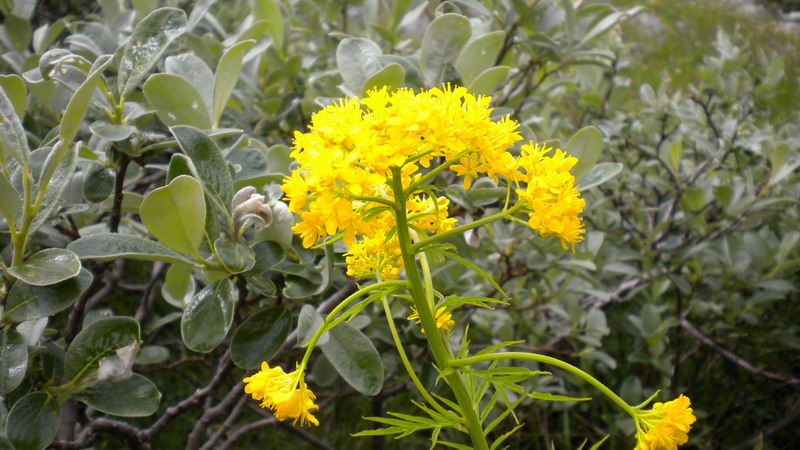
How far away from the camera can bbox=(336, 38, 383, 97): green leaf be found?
1256 millimetres

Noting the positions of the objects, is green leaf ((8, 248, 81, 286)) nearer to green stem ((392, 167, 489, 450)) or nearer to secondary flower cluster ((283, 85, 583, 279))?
secondary flower cluster ((283, 85, 583, 279))

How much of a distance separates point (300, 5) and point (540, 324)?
122cm

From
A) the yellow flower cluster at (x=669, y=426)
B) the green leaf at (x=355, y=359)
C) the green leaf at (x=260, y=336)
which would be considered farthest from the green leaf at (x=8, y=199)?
the yellow flower cluster at (x=669, y=426)

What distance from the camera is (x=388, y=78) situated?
1.15 metres

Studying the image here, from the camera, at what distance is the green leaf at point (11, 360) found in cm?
96

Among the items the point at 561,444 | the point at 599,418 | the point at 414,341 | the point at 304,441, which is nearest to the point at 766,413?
the point at 599,418

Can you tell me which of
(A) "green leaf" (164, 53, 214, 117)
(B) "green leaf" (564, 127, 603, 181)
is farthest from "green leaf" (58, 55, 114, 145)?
(B) "green leaf" (564, 127, 603, 181)

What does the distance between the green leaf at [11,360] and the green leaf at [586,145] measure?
3.10 feet

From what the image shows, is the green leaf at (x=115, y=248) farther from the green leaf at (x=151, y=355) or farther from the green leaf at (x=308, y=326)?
the green leaf at (x=151, y=355)

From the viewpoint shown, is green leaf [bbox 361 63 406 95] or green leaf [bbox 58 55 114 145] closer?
green leaf [bbox 58 55 114 145]

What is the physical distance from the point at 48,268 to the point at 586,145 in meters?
0.91

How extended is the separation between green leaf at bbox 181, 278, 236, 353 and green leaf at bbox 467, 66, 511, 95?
1.84 ft

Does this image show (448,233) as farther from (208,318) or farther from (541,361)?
(208,318)

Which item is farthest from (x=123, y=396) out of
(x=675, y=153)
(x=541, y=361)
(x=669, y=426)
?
(x=675, y=153)
